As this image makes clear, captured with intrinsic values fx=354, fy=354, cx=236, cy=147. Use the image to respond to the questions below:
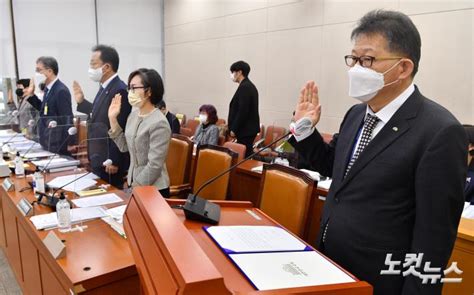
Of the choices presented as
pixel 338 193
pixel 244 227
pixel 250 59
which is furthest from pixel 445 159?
pixel 250 59

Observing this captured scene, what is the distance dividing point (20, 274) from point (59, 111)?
2095mm

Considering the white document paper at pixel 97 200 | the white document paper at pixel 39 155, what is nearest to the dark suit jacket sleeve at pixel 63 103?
the white document paper at pixel 39 155

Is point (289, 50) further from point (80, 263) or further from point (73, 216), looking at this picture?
point (80, 263)

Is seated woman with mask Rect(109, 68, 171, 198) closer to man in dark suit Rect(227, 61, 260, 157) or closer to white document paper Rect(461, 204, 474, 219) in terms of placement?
white document paper Rect(461, 204, 474, 219)

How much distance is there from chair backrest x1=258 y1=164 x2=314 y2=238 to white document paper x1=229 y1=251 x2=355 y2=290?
92 centimetres

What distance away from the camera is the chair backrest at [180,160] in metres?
3.15

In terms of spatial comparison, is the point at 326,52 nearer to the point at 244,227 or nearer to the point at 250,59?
the point at 250,59

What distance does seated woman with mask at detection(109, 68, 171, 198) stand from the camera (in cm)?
229

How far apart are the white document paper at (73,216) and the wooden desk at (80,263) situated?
0.04 m

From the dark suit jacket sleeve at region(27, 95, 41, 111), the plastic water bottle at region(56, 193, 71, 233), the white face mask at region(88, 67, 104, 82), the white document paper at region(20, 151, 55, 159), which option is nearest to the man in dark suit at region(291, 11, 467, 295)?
the plastic water bottle at region(56, 193, 71, 233)

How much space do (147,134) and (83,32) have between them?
6.22 metres

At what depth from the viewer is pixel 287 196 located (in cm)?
190

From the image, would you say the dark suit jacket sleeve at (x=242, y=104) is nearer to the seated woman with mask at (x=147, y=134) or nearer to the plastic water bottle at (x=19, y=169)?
the seated woman with mask at (x=147, y=134)

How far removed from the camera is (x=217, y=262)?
2.61ft
